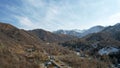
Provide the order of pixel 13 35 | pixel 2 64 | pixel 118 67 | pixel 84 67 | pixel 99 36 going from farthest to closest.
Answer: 1. pixel 99 36
2. pixel 13 35
3. pixel 118 67
4. pixel 84 67
5. pixel 2 64

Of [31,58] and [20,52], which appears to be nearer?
[31,58]

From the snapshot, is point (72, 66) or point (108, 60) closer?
point (72, 66)

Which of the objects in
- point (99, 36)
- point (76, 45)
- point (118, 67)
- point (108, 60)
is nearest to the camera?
point (118, 67)

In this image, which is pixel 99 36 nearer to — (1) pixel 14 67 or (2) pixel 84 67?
(2) pixel 84 67

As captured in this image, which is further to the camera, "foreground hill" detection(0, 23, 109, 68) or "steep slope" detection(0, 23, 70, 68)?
"foreground hill" detection(0, 23, 109, 68)

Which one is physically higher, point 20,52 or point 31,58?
point 20,52

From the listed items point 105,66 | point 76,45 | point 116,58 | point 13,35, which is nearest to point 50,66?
point 105,66

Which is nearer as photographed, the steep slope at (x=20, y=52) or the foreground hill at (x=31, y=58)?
the steep slope at (x=20, y=52)

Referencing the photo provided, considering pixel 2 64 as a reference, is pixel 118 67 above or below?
below

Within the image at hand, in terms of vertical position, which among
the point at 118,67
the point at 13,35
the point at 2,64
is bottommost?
the point at 118,67
